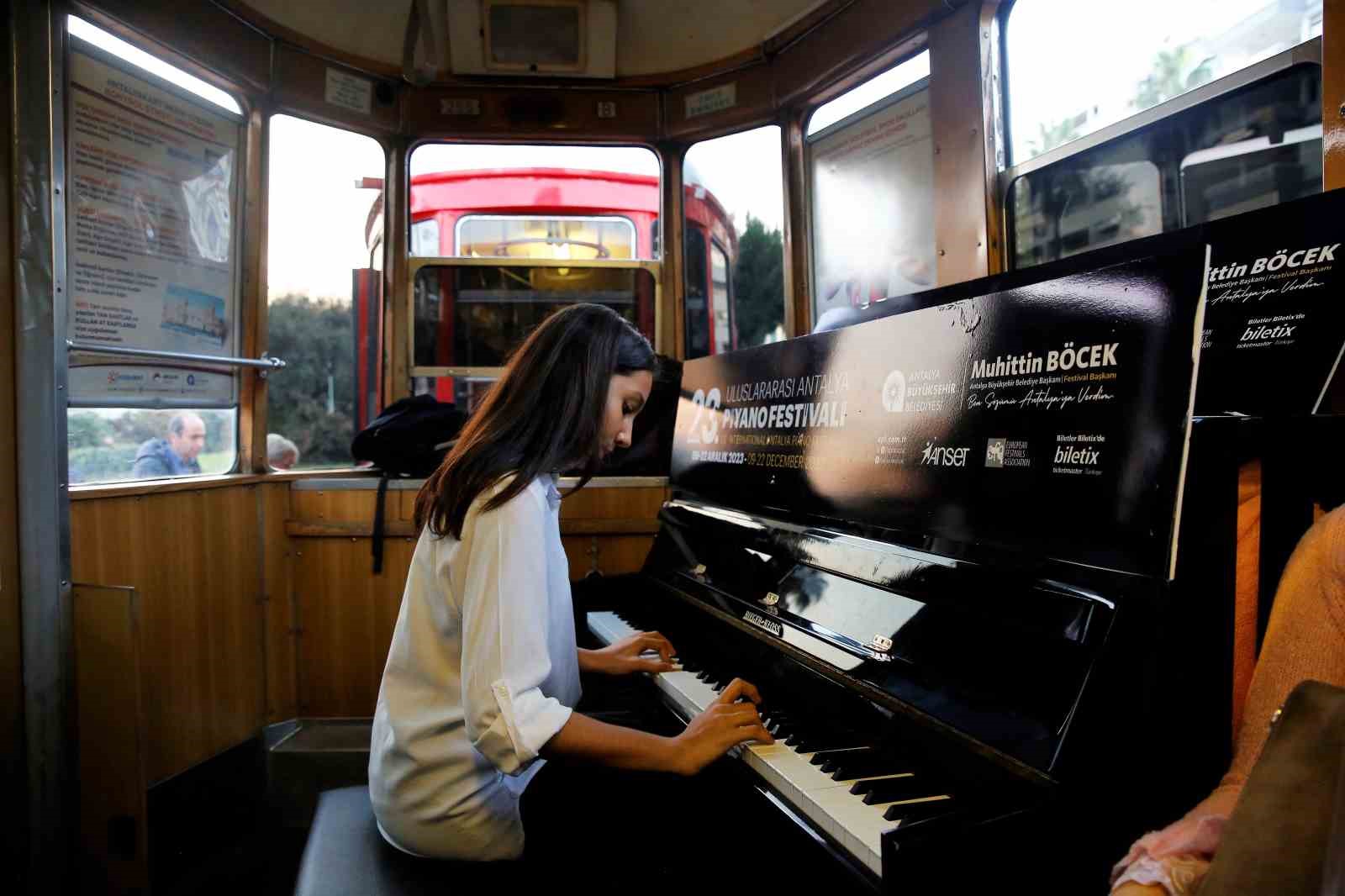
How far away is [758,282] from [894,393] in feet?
7.23

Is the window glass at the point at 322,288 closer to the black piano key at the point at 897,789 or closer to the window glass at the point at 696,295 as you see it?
the window glass at the point at 696,295

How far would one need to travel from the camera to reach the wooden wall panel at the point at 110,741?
222cm

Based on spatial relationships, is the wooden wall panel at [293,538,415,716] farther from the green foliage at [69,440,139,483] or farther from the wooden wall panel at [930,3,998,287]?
the wooden wall panel at [930,3,998,287]

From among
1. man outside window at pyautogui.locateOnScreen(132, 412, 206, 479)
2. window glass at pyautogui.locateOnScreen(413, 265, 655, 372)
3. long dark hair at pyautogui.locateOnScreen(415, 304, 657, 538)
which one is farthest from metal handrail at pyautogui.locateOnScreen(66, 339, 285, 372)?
long dark hair at pyautogui.locateOnScreen(415, 304, 657, 538)

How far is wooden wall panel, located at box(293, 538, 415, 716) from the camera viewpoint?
329 cm

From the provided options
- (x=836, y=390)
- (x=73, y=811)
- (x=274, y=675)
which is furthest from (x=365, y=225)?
(x=836, y=390)

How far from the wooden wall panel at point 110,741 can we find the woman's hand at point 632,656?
1.26 meters

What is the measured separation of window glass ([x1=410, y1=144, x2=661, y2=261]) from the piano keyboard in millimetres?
2692

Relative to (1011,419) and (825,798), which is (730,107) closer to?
(1011,419)

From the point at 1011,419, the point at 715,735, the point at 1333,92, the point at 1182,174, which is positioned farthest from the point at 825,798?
the point at 1182,174

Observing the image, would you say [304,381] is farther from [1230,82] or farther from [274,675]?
[1230,82]

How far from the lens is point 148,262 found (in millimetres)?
2826

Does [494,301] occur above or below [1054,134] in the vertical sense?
below

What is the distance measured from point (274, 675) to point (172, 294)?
1.44 meters
